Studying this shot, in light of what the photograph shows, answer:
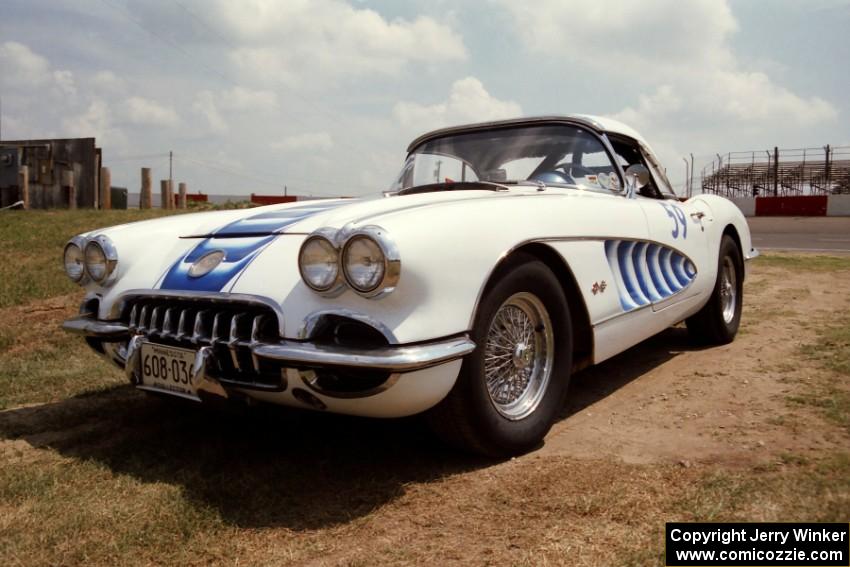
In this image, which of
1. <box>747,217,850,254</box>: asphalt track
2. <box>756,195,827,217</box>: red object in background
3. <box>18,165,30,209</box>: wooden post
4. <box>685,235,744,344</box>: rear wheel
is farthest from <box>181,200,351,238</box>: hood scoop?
<box>756,195,827,217</box>: red object in background

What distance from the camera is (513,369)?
260 cm

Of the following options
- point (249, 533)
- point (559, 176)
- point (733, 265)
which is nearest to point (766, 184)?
point (733, 265)

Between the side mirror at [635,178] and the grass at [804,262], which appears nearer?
the side mirror at [635,178]

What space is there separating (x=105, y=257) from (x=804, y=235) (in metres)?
15.6

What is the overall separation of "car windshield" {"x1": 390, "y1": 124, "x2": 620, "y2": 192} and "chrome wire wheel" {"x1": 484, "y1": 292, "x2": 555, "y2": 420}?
0.98 metres

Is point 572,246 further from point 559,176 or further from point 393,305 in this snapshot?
point 393,305

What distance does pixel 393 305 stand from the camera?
2100 mm

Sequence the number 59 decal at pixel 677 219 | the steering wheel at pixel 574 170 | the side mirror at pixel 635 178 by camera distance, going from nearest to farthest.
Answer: the steering wheel at pixel 574 170, the side mirror at pixel 635 178, the number 59 decal at pixel 677 219

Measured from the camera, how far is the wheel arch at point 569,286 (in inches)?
97.4

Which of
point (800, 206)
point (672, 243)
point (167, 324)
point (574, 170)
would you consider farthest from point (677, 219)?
point (800, 206)

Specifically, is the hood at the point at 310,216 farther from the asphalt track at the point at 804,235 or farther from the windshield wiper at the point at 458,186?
the asphalt track at the point at 804,235

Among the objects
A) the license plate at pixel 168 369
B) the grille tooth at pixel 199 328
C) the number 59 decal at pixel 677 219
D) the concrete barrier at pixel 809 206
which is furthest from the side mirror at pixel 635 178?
the concrete barrier at pixel 809 206

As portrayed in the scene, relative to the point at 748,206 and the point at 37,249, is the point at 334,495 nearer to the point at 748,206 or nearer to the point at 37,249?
the point at 37,249

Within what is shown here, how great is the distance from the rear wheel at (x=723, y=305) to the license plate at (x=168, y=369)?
10.9 feet
